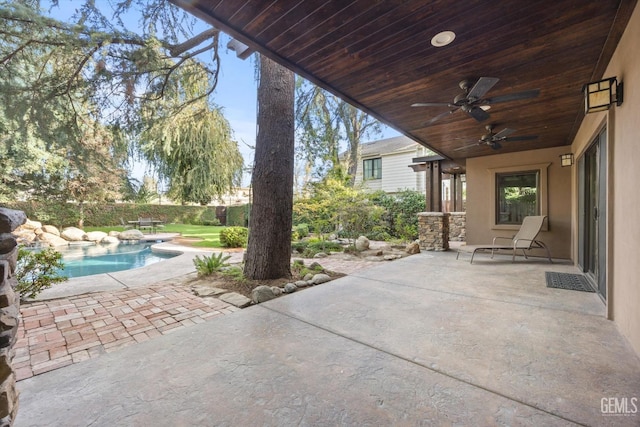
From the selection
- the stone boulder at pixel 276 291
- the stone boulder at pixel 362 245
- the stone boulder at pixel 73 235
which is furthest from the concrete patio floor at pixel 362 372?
the stone boulder at pixel 73 235

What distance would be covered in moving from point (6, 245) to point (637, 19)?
13.9 feet

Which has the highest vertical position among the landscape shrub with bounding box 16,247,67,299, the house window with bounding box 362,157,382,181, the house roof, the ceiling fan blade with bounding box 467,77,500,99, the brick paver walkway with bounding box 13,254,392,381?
the house roof

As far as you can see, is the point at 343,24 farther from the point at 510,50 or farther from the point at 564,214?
the point at 564,214

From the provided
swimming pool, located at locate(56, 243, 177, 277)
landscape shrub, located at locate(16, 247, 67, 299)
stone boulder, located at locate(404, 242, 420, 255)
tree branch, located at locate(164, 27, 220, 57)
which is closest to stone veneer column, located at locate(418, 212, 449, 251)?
stone boulder, located at locate(404, 242, 420, 255)

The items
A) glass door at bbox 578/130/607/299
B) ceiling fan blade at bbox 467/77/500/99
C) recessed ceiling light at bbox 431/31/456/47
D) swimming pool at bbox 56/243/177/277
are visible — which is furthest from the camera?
swimming pool at bbox 56/243/177/277

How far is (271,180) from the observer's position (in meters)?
4.39

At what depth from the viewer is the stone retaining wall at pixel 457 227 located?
1020cm

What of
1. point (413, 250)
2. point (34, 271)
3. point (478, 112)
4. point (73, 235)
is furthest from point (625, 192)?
point (73, 235)

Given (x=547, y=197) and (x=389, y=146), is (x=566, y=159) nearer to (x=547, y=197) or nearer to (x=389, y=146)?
(x=547, y=197)

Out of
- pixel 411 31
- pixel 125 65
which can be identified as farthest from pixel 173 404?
pixel 125 65

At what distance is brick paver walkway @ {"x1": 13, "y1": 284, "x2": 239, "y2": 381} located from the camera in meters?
2.24

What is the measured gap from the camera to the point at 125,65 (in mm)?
3990

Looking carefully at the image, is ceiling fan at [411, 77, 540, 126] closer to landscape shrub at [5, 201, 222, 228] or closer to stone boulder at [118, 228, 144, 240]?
stone boulder at [118, 228, 144, 240]

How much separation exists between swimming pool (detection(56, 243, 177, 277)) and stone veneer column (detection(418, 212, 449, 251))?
755 centimetres
